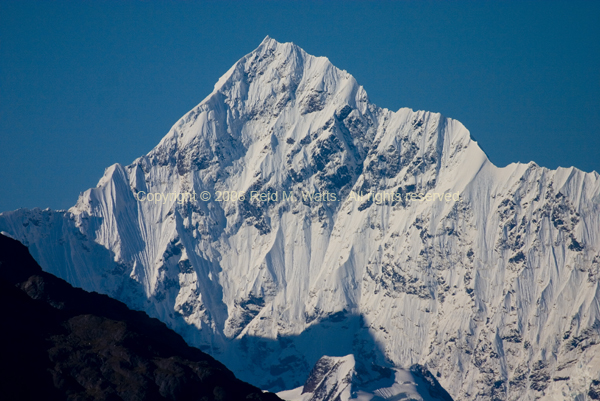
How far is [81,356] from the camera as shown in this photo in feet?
390

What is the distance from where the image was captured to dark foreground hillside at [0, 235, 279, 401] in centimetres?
11419

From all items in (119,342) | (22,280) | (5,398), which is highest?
(22,280)

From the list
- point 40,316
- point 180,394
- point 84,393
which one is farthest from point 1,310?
point 180,394

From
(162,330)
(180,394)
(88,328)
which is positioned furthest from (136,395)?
(162,330)

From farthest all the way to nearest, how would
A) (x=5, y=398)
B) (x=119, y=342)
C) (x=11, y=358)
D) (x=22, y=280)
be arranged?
(x=22, y=280) → (x=119, y=342) → (x=11, y=358) → (x=5, y=398)

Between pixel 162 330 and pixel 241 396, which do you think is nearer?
pixel 241 396

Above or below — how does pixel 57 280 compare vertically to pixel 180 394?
above

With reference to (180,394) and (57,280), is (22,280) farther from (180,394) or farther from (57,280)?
(180,394)

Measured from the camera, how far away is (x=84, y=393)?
115 m

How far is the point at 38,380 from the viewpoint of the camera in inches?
4473

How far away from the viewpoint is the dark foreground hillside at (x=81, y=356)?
375 ft

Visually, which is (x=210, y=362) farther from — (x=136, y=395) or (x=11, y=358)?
(x=11, y=358)

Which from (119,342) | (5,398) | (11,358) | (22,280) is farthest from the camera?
(22,280)

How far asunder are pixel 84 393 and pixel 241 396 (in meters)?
18.6
